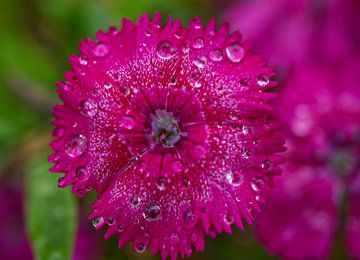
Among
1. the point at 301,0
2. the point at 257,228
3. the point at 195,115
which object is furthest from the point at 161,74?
the point at 301,0

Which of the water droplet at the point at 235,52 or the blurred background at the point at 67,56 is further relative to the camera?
the blurred background at the point at 67,56

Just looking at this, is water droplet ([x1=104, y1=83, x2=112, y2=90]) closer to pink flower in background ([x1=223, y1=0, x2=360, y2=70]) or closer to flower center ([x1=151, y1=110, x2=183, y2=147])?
flower center ([x1=151, y1=110, x2=183, y2=147])

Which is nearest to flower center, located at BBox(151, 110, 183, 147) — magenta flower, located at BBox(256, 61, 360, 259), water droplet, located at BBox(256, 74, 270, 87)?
water droplet, located at BBox(256, 74, 270, 87)

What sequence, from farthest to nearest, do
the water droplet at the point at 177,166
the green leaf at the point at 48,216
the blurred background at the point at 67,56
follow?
1. the blurred background at the point at 67,56
2. the green leaf at the point at 48,216
3. the water droplet at the point at 177,166

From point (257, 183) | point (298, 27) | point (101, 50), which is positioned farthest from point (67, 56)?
point (257, 183)

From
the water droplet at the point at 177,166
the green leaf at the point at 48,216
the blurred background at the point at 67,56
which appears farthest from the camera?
the blurred background at the point at 67,56

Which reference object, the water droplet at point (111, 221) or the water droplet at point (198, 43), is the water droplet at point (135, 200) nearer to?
the water droplet at point (111, 221)

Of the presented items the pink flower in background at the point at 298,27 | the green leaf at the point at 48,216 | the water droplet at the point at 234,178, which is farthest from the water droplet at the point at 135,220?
the pink flower in background at the point at 298,27
